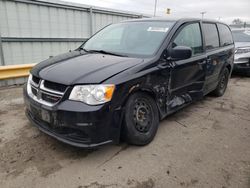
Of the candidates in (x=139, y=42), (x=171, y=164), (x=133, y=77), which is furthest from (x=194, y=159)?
(x=139, y=42)

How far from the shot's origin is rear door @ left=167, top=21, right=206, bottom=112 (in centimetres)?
311

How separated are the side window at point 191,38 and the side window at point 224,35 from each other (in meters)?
1.16

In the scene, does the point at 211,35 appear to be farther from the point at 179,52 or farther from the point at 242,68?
the point at 242,68

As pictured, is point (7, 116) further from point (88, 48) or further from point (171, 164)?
point (171, 164)

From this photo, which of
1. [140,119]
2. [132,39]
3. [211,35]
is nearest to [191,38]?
[211,35]

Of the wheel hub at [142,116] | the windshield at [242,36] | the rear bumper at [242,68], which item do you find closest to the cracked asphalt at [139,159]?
the wheel hub at [142,116]

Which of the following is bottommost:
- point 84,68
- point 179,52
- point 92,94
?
point 92,94

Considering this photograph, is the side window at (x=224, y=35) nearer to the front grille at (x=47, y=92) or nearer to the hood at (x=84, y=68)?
the hood at (x=84, y=68)

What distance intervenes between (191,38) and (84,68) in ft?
6.82

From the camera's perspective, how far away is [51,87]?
233 cm

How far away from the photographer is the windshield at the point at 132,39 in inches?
116

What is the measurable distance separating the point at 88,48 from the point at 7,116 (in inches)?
71.7

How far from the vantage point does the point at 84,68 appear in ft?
8.00

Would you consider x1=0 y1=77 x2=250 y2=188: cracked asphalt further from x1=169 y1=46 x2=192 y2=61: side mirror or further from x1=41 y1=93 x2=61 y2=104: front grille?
x1=169 y1=46 x2=192 y2=61: side mirror
